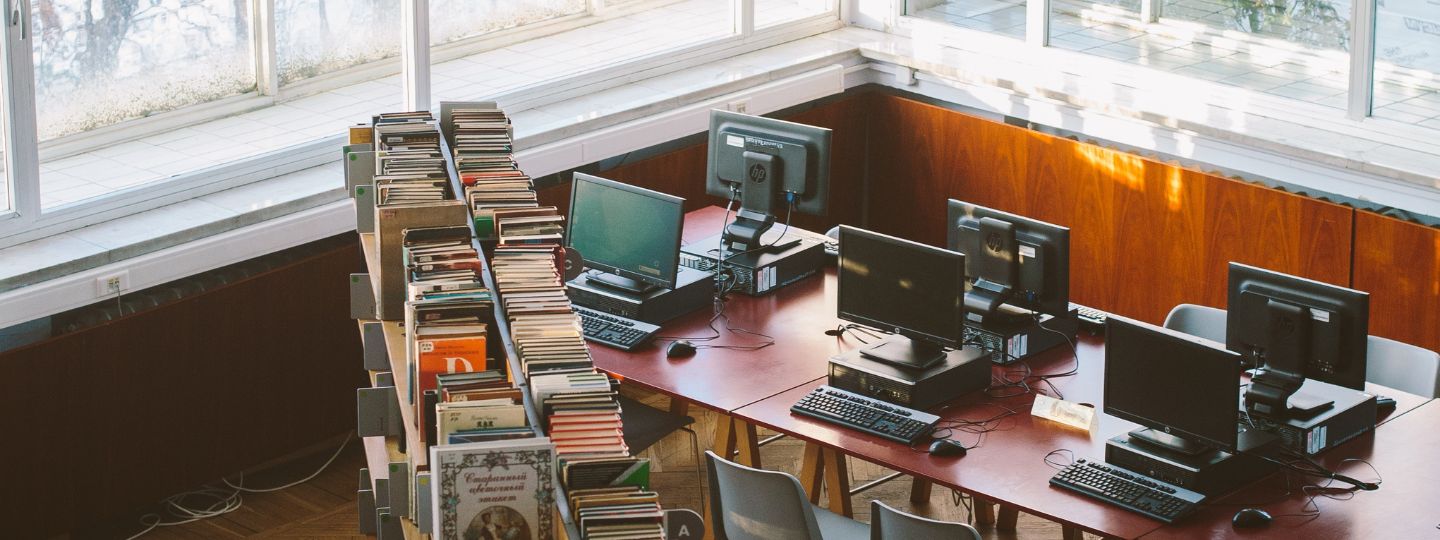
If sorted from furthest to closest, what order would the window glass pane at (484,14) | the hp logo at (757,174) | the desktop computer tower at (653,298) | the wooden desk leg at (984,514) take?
the window glass pane at (484,14)
the hp logo at (757,174)
the wooden desk leg at (984,514)
the desktop computer tower at (653,298)

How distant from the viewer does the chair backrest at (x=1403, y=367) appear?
5305 mm

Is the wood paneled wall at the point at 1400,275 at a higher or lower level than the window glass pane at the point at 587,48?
lower

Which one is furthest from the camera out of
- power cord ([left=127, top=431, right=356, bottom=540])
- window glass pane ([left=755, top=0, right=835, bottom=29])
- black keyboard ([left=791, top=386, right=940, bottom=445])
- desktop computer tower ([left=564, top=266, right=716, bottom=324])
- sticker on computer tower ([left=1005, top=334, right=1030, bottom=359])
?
window glass pane ([left=755, top=0, right=835, bottom=29])

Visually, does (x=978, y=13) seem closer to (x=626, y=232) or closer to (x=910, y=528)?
(x=626, y=232)

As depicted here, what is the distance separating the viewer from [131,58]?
5.97 meters

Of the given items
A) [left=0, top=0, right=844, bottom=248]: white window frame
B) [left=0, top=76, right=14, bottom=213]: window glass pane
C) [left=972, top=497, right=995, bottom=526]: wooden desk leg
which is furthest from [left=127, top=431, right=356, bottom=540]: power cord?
[left=972, top=497, right=995, bottom=526]: wooden desk leg

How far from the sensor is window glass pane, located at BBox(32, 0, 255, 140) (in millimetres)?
5758

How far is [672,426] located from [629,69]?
245 centimetres

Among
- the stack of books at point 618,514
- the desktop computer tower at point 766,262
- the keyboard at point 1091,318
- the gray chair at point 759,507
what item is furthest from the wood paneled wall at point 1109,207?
the stack of books at point 618,514

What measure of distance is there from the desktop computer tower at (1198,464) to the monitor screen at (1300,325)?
26 centimetres

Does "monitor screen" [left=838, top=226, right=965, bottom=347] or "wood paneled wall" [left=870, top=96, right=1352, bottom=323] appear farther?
"wood paneled wall" [left=870, top=96, right=1352, bottom=323]

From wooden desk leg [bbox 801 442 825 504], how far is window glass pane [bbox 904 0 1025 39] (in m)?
3.25

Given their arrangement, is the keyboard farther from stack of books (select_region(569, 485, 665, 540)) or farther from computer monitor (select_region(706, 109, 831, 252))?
stack of books (select_region(569, 485, 665, 540))

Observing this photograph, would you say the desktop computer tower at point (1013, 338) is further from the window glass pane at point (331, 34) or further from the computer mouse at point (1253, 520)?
the window glass pane at point (331, 34)
